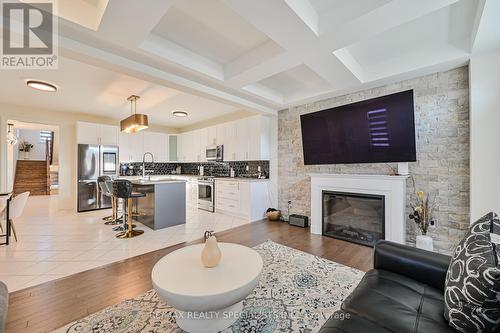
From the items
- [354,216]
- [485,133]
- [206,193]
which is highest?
[485,133]

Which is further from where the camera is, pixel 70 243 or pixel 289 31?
pixel 70 243

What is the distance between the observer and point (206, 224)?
14.3ft

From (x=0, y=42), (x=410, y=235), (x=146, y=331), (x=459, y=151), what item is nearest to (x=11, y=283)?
(x=146, y=331)

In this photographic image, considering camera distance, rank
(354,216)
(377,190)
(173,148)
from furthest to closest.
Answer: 1. (173,148)
2. (354,216)
3. (377,190)

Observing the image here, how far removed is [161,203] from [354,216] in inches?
140

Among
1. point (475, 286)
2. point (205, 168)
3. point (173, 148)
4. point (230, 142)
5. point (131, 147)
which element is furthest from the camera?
point (173, 148)

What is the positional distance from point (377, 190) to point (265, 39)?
264 centimetres

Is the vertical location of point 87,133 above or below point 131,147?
above

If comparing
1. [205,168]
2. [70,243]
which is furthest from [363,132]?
[205,168]

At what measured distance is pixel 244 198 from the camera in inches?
185

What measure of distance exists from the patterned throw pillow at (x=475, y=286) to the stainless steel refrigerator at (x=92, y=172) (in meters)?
6.70

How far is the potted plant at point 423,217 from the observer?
2.65 m

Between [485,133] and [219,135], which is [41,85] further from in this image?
[485,133]

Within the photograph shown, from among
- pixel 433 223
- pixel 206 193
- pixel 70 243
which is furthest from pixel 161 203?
pixel 433 223
